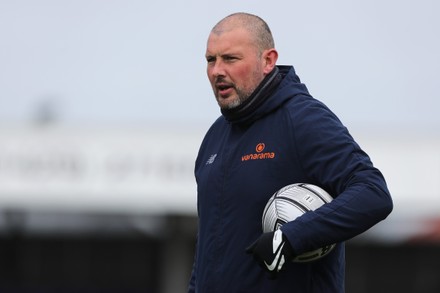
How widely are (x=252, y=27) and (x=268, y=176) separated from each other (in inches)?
26.0

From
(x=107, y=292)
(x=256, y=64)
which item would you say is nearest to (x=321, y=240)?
(x=256, y=64)

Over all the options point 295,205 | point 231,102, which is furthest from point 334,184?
point 231,102

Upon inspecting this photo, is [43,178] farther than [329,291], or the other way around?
[43,178]

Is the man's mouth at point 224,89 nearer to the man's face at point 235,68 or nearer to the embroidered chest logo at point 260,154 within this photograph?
the man's face at point 235,68

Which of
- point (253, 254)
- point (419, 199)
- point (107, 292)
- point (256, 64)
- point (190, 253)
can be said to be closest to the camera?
point (253, 254)

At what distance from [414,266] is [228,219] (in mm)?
20320

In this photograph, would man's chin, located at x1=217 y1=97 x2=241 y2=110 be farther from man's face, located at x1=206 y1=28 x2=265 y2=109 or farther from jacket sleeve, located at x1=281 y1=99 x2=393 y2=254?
jacket sleeve, located at x1=281 y1=99 x2=393 y2=254

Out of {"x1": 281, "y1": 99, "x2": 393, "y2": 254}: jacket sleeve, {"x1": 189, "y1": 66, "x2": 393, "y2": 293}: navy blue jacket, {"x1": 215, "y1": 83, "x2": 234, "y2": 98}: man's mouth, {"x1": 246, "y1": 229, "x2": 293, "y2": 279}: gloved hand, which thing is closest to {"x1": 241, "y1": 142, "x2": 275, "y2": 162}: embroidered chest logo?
{"x1": 189, "y1": 66, "x2": 393, "y2": 293}: navy blue jacket

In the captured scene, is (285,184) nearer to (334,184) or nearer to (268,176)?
(268,176)

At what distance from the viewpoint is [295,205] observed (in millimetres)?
5008

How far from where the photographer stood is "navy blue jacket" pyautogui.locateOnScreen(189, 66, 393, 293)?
195 inches

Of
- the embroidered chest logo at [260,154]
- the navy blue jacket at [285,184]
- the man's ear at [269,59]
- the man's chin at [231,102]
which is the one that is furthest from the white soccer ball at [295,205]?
the man's ear at [269,59]

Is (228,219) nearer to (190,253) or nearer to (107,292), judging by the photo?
(190,253)

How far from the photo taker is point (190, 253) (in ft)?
76.0
